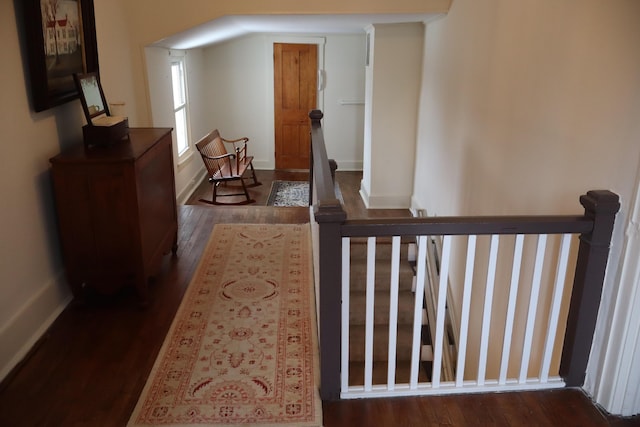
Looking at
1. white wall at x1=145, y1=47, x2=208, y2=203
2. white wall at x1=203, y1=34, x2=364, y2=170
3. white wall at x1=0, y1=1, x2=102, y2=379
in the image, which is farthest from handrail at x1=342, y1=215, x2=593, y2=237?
white wall at x1=203, y1=34, x2=364, y2=170

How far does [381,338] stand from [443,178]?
1.58m

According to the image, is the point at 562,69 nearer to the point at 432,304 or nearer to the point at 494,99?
the point at 494,99

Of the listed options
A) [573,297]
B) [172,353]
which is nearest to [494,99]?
[573,297]

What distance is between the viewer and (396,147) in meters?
6.50

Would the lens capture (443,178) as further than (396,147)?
No

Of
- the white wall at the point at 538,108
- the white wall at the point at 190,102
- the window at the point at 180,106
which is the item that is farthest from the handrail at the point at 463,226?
the window at the point at 180,106

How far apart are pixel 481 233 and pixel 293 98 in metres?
7.19

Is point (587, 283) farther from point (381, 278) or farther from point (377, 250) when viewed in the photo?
point (377, 250)

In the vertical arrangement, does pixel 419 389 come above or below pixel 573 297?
below

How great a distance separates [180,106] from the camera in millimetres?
6930

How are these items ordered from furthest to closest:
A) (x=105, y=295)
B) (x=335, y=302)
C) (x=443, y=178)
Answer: (x=443, y=178), (x=105, y=295), (x=335, y=302)

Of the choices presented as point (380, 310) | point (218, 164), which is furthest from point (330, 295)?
point (218, 164)

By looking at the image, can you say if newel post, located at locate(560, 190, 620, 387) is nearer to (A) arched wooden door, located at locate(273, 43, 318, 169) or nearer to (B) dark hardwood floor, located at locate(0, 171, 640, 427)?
(B) dark hardwood floor, located at locate(0, 171, 640, 427)

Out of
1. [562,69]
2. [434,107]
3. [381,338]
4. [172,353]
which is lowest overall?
[381,338]
